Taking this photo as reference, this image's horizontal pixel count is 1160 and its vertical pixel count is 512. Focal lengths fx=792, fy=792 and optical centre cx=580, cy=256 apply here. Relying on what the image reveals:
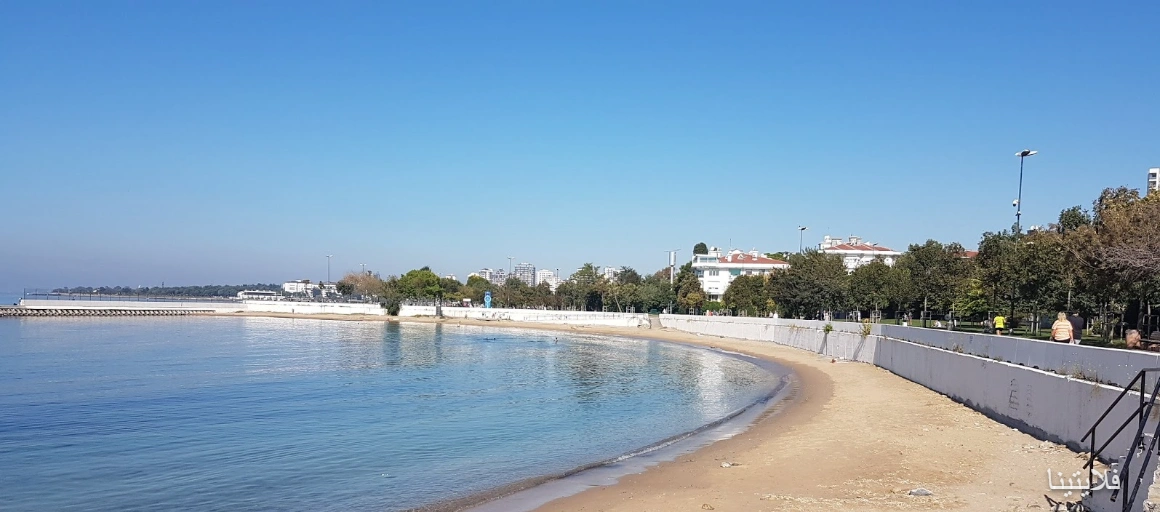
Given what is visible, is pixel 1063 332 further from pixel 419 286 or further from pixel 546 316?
pixel 419 286

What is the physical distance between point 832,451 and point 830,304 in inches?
2160

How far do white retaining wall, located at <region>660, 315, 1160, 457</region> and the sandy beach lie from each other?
422mm

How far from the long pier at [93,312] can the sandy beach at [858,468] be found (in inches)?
5208

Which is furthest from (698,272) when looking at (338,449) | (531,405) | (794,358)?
(338,449)

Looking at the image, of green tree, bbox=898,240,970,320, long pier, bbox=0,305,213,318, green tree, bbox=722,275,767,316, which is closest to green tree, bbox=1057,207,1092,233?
green tree, bbox=898,240,970,320

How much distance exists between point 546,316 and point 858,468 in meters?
97.5

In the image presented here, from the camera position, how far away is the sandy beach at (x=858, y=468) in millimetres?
11615

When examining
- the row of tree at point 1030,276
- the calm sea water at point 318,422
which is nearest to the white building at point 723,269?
the row of tree at point 1030,276

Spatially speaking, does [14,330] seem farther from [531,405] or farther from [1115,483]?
[1115,483]

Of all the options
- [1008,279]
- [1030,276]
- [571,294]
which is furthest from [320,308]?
[1030,276]

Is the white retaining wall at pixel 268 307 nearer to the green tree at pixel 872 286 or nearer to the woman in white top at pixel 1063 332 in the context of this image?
the green tree at pixel 872 286

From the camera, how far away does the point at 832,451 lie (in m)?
16.0

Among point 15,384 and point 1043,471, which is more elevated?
point 1043,471

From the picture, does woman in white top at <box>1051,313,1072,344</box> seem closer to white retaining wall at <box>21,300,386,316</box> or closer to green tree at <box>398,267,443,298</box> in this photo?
white retaining wall at <box>21,300,386,316</box>
